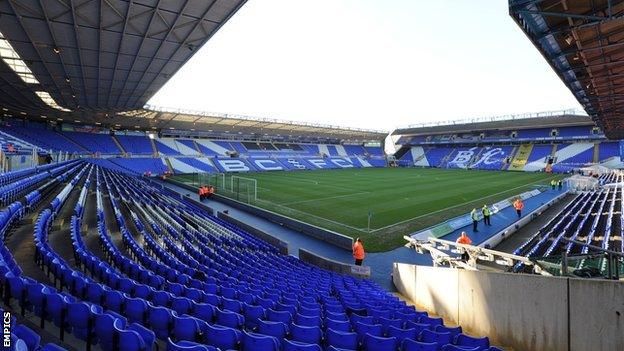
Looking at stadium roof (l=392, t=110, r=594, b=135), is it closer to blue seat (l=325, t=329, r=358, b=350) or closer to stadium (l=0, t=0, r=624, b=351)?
stadium (l=0, t=0, r=624, b=351)

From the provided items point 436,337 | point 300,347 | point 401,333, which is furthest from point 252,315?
point 436,337

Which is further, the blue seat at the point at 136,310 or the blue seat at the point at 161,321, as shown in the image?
the blue seat at the point at 136,310

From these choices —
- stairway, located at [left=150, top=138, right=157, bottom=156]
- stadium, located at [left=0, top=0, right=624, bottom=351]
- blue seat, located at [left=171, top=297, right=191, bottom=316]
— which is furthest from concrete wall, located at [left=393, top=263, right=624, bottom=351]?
stairway, located at [left=150, top=138, right=157, bottom=156]

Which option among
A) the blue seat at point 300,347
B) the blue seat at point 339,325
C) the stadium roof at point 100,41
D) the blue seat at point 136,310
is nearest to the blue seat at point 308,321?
the blue seat at point 339,325

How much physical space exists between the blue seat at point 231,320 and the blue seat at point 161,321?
2.09 feet

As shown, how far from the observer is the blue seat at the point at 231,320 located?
4.59 m

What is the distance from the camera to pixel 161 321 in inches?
169

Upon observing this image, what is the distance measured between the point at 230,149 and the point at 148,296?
56.4 m

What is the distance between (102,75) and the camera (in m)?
21.2

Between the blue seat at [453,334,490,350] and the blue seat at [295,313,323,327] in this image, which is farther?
the blue seat at [295,313,323,327]

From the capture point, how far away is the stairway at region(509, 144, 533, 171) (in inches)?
2276

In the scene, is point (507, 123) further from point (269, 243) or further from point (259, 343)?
point (259, 343)

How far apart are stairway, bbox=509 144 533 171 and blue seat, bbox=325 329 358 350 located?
204 feet

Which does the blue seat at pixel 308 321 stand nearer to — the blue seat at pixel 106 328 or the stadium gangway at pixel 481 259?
the blue seat at pixel 106 328
